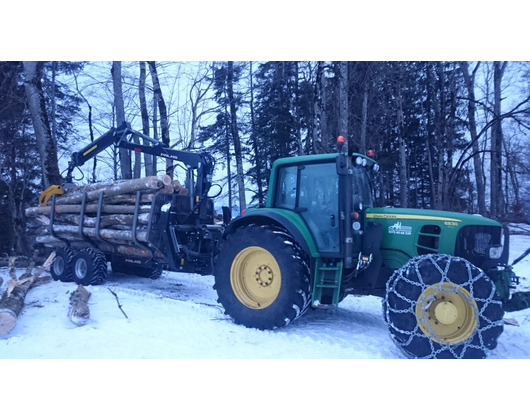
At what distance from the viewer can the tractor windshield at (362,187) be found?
556cm

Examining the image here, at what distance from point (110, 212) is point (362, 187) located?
576cm

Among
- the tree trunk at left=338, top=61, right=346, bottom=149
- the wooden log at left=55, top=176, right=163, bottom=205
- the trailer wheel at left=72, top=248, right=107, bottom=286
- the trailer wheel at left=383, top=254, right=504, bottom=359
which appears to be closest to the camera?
the trailer wheel at left=383, top=254, right=504, bottom=359

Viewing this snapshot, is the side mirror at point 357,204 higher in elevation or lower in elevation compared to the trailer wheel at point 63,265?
higher

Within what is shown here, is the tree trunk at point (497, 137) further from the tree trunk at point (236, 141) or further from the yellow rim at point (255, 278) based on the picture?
the yellow rim at point (255, 278)

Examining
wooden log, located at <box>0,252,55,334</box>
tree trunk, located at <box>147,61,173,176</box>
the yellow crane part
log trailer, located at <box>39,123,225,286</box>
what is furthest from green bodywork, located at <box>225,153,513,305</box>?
tree trunk, located at <box>147,61,173,176</box>

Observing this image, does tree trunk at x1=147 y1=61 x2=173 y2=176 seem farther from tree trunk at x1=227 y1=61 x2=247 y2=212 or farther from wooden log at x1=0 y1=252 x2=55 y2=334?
wooden log at x1=0 y1=252 x2=55 y2=334

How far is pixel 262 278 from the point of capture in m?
5.88

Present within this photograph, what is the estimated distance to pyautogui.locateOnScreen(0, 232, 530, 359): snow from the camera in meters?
4.65

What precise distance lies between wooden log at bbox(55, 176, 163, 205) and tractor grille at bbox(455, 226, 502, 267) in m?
5.65

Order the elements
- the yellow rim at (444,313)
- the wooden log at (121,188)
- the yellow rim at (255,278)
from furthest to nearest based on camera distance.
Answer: the wooden log at (121,188) → the yellow rim at (255,278) → the yellow rim at (444,313)

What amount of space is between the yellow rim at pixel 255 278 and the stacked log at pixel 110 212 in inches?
114

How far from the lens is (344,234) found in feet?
17.3

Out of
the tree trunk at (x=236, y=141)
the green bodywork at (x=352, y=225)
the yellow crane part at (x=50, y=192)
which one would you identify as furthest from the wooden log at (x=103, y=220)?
A: the tree trunk at (x=236, y=141)

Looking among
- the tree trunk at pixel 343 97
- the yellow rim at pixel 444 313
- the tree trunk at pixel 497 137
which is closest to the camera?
the yellow rim at pixel 444 313
